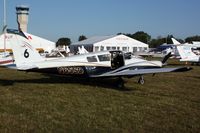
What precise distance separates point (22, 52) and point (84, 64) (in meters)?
A: 2.67

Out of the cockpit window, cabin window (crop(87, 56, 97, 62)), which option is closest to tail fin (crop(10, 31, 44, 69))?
cabin window (crop(87, 56, 97, 62))

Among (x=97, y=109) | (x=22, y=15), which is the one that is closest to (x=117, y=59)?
(x=97, y=109)

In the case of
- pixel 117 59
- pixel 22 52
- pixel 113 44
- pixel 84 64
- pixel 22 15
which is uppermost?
pixel 22 15

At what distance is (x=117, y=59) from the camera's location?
46.4ft

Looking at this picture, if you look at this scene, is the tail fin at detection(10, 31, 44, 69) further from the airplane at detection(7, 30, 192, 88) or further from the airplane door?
the airplane door

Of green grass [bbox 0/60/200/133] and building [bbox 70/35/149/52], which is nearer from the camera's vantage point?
green grass [bbox 0/60/200/133]

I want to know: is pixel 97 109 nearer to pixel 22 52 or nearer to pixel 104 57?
pixel 22 52

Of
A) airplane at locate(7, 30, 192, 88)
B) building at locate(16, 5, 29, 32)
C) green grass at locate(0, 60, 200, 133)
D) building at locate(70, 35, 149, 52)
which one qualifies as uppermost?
building at locate(16, 5, 29, 32)

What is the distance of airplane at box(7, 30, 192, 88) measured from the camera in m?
12.3

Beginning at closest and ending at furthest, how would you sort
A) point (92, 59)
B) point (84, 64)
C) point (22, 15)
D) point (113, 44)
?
point (84, 64) < point (92, 59) < point (113, 44) < point (22, 15)

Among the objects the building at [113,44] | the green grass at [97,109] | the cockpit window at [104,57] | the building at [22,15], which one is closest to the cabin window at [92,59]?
the cockpit window at [104,57]

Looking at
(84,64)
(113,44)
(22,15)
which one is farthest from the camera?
(22,15)

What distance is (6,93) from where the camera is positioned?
10.9 metres

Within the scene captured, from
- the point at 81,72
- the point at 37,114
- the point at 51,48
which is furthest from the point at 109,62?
the point at 51,48
